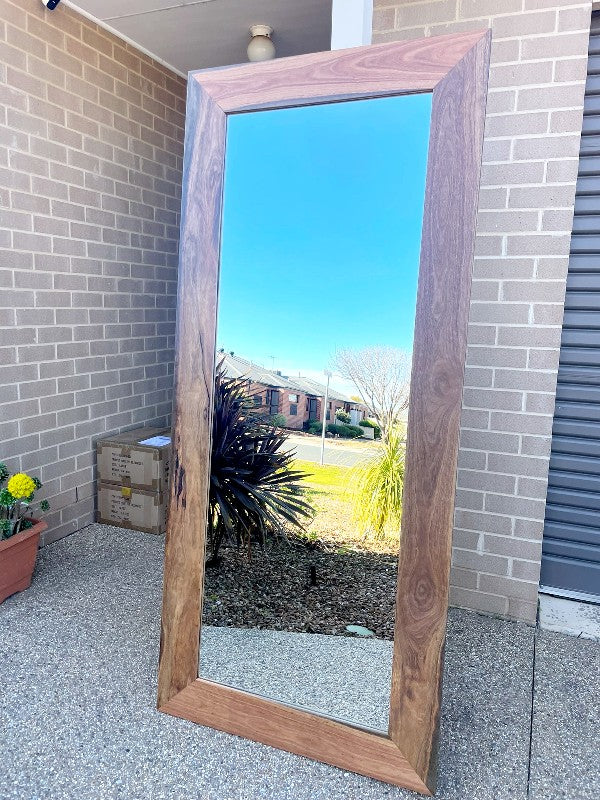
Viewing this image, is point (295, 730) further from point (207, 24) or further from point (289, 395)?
point (207, 24)

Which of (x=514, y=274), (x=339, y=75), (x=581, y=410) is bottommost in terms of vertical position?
(x=581, y=410)

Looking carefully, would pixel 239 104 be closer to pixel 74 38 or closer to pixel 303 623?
pixel 303 623

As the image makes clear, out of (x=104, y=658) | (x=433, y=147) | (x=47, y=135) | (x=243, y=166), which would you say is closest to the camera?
(x=433, y=147)

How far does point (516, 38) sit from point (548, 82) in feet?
0.75

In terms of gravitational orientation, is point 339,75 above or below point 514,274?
above

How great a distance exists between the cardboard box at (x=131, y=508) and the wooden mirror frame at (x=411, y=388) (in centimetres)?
164

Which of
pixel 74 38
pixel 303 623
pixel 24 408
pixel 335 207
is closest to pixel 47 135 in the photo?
pixel 74 38

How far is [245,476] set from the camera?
6.34 ft

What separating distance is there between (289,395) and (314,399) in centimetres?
9

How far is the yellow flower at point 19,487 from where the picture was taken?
2695 millimetres

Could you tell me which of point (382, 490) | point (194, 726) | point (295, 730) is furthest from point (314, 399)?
point (194, 726)

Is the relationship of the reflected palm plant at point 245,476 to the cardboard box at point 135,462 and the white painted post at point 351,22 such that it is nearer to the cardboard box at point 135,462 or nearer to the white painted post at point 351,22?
the white painted post at point 351,22

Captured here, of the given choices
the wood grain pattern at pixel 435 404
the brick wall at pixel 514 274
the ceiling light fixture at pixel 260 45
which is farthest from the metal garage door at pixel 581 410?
the ceiling light fixture at pixel 260 45

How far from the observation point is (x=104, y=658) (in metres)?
2.29
